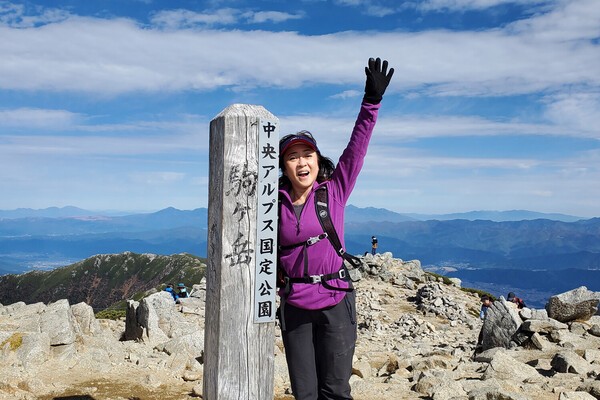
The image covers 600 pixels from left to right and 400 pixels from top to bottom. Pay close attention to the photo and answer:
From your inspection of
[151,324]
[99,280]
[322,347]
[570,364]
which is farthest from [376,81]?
[99,280]

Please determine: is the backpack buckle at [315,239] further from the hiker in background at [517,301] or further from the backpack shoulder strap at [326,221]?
the hiker in background at [517,301]

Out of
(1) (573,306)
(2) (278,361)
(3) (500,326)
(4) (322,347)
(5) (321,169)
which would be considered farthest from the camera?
(1) (573,306)

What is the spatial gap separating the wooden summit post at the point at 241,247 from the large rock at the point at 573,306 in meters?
15.1

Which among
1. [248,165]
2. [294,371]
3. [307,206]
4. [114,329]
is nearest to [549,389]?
[294,371]

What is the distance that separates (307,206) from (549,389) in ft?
22.6

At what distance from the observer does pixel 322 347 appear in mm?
5293

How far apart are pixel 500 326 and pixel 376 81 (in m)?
12.2

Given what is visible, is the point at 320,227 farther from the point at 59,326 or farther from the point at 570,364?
the point at 59,326

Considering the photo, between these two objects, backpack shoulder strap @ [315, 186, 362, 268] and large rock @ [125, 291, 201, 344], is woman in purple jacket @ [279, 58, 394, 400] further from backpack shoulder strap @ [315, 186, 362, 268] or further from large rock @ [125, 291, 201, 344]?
large rock @ [125, 291, 201, 344]

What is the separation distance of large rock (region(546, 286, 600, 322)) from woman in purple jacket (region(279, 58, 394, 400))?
14467 mm

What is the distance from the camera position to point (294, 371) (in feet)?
17.4

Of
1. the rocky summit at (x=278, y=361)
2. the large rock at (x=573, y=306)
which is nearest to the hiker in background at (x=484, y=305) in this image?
the rocky summit at (x=278, y=361)

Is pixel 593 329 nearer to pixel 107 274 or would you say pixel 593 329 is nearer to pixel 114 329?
→ pixel 114 329

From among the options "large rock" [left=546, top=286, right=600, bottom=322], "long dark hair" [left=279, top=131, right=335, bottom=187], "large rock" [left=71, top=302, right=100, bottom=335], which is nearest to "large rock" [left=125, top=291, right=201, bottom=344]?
"large rock" [left=71, top=302, right=100, bottom=335]
